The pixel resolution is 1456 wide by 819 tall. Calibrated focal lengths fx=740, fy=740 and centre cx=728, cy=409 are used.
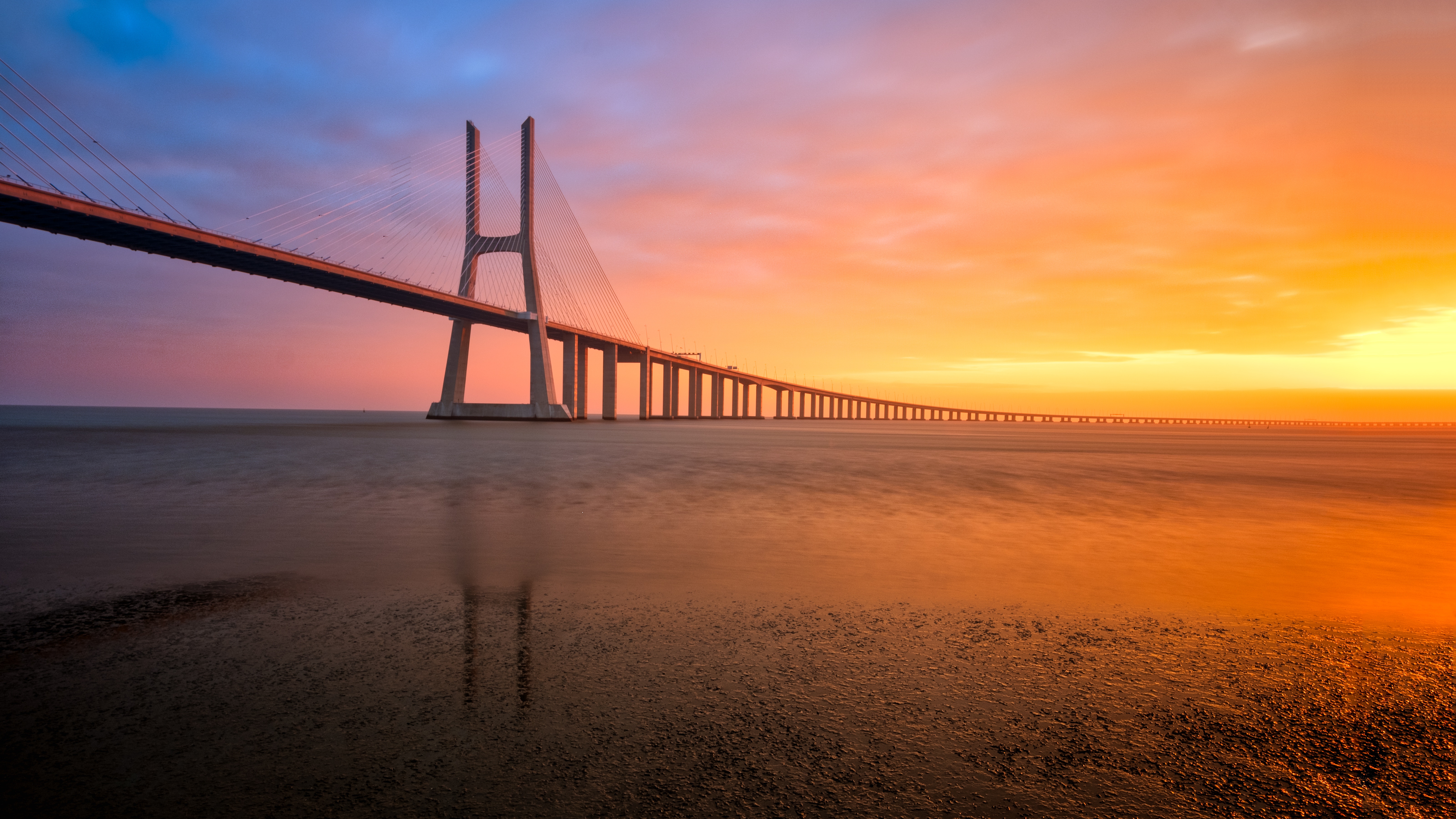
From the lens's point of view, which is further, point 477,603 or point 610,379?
point 610,379

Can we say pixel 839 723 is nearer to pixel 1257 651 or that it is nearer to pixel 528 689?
pixel 528 689

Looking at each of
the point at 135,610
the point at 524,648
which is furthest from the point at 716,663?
the point at 135,610

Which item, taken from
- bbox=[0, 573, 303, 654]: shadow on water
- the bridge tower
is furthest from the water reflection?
the bridge tower

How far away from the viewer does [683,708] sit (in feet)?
12.4

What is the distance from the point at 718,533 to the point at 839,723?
7266 millimetres

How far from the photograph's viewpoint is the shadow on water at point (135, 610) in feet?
16.6

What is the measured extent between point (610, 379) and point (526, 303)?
25.1m

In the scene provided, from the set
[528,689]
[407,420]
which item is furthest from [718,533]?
[407,420]

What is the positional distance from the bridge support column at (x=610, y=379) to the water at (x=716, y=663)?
75.3 m

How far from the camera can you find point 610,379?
3511 inches

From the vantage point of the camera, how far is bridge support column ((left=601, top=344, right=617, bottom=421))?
88287 mm

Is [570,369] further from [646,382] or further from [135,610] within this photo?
[135,610]

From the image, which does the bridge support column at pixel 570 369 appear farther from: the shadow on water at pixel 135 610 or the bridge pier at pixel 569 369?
the shadow on water at pixel 135 610

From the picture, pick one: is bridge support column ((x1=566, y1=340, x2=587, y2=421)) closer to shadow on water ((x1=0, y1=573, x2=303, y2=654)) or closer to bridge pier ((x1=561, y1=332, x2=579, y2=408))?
bridge pier ((x1=561, y1=332, x2=579, y2=408))
